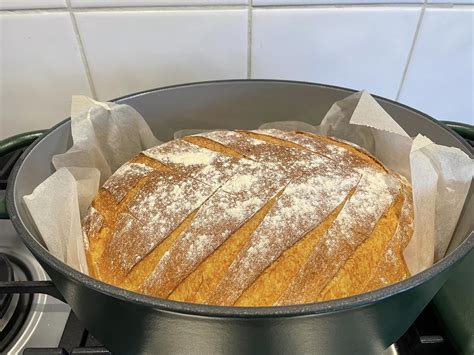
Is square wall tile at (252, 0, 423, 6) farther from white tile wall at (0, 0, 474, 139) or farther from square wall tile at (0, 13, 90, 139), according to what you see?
square wall tile at (0, 13, 90, 139)

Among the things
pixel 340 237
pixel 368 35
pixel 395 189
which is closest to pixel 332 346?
pixel 340 237

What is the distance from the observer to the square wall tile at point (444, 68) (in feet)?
2.54

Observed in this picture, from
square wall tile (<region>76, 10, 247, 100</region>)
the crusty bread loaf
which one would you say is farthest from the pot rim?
square wall tile (<region>76, 10, 247, 100</region>)

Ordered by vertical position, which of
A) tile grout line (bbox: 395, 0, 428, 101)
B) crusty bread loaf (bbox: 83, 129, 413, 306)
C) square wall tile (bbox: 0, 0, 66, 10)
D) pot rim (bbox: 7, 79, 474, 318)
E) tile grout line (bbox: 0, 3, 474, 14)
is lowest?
crusty bread loaf (bbox: 83, 129, 413, 306)

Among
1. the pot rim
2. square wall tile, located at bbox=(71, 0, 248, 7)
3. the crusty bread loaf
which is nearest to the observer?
Result: the pot rim

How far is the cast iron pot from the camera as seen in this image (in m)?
0.44

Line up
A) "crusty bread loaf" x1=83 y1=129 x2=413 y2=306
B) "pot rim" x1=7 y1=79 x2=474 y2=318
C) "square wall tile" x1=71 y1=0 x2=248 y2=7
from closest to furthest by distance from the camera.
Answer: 1. "pot rim" x1=7 y1=79 x2=474 y2=318
2. "crusty bread loaf" x1=83 y1=129 x2=413 y2=306
3. "square wall tile" x1=71 y1=0 x2=248 y2=7

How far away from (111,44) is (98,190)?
24 centimetres

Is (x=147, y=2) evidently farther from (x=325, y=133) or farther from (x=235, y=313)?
(x=235, y=313)

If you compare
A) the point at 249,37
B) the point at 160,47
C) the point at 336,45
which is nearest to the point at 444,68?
the point at 336,45

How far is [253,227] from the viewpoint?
1.91 feet

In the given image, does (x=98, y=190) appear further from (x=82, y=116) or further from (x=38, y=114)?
(x=38, y=114)

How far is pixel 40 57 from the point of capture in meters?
0.79

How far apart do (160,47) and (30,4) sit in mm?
200
